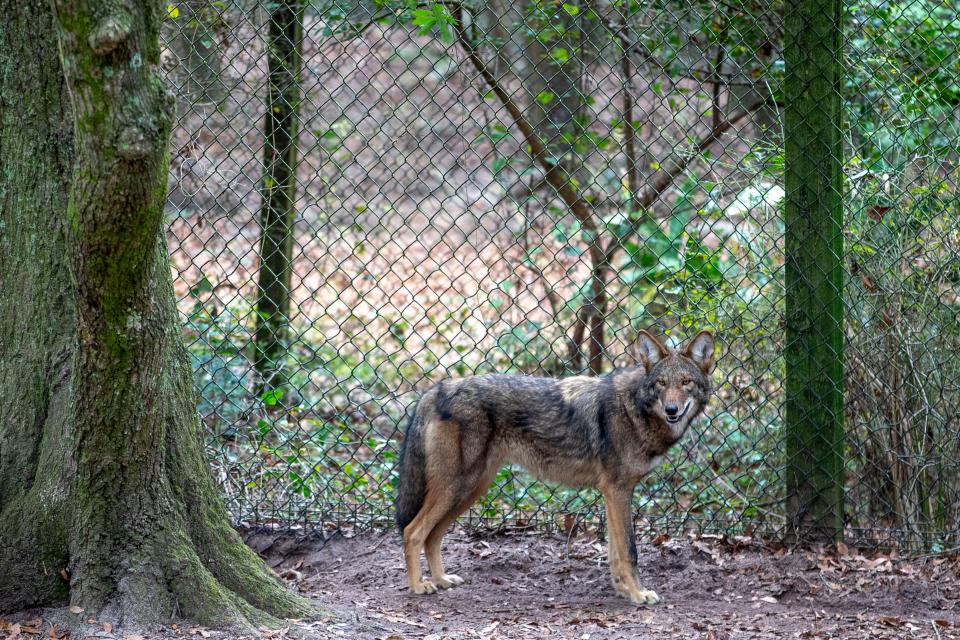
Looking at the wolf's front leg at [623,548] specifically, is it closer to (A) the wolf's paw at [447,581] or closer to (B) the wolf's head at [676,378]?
(B) the wolf's head at [676,378]

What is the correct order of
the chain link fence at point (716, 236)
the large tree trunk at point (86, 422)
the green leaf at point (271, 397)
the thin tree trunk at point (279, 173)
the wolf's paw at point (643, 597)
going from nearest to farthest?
the large tree trunk at point (86, 422) < the wolf's paw at point (643, 597) < the chain link fence at point (716, 236) < the green leaf at point (271, 397) < the thin tree trunk at point (279, 173)

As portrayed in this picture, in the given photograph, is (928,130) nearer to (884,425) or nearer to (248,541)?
(884,425)

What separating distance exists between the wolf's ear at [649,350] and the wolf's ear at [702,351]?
0.41 ft

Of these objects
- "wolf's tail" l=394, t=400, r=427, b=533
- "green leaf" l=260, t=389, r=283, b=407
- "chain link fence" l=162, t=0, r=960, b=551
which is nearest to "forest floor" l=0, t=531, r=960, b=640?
"chain link fence" l=162, t=0, r=960, b=551

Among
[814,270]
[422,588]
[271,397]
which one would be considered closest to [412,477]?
[422,588]

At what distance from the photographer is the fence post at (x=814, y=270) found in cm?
495

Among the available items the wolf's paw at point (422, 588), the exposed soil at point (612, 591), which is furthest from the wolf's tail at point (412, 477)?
the exposed soil at point (612, 591)

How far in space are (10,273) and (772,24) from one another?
4704 mm

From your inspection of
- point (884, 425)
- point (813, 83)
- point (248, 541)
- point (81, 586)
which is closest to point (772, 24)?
point (813, 83)

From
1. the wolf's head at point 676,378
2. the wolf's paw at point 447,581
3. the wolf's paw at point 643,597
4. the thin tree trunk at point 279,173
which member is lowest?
the wolf's paw at point 643,597

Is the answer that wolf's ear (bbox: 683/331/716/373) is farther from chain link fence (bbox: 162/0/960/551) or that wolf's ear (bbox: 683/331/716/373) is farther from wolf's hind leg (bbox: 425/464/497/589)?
wolf's hind leg (bbox: 425/464/497/589)

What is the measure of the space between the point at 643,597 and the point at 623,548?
263 millimetres

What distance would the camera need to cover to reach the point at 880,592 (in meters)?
4.70

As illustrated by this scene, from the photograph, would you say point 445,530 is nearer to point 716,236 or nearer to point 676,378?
point 676,378
